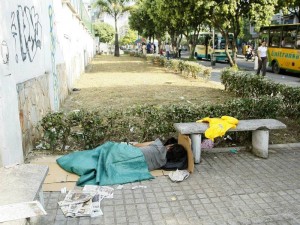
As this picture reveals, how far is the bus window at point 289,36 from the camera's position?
17.3m

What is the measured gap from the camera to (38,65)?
6.54m

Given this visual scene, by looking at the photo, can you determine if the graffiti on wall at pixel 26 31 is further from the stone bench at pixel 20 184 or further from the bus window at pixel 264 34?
the bus window at pixel 264 34

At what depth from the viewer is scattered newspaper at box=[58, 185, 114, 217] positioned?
12.2ft

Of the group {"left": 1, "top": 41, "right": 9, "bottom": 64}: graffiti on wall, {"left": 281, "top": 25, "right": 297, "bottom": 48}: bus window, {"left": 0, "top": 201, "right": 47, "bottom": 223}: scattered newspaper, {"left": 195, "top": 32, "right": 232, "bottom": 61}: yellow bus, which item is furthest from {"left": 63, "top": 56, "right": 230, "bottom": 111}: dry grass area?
{"left": 195, "top": 32, "right": 232, "bottom": 61}: yellow bus

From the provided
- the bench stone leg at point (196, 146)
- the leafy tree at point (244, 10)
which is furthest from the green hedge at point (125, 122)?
the leafy tree at point (244, 10)

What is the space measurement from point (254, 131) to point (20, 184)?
3.86 m

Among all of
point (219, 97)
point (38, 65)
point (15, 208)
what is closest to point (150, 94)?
point (219, 97)

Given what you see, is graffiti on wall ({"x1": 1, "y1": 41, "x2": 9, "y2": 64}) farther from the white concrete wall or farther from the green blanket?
the green blanket

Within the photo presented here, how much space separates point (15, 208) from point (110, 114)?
2.95 meters

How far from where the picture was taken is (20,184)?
3.26 meters

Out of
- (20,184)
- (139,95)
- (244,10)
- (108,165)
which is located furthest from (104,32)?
(20,184)

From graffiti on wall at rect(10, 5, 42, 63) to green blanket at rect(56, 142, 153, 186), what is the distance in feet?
5.92

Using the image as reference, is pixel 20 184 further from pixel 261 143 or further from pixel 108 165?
pixel 261 143

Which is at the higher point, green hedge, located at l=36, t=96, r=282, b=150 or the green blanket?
green hedge, located at l=36, t=96, r=282, b=150
